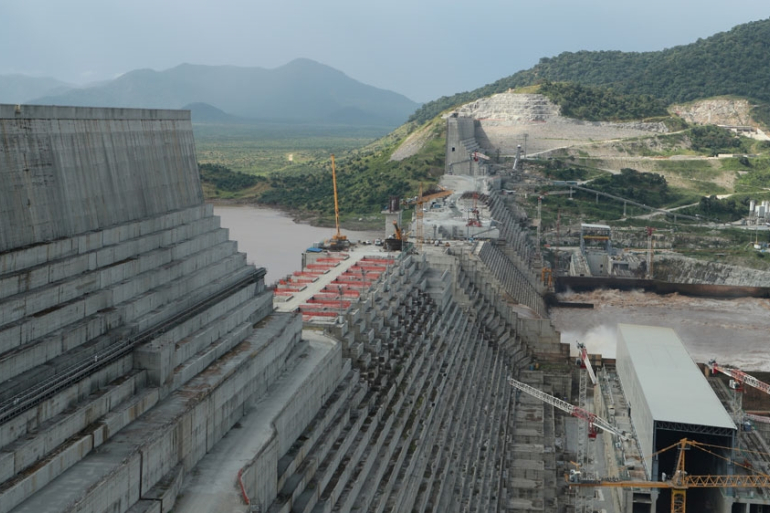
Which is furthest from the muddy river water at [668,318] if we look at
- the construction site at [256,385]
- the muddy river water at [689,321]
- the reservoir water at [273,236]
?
the construction site at [256,385]

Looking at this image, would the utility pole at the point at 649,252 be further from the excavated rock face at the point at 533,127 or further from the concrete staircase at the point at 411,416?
the concrete staircase at the point at 411,416

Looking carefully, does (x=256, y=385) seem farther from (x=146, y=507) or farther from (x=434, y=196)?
(x=434, y=196)

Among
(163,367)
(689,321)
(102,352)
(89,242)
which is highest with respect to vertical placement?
(89,242)

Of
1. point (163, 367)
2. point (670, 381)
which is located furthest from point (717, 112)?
point (163, 367)

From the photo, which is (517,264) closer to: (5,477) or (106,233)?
(106,233)

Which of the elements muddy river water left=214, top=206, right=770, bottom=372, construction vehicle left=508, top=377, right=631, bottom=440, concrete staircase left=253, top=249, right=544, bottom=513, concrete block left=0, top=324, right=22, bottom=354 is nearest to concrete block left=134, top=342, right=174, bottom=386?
concrete block left=0, top=324, right=22, bottom=354

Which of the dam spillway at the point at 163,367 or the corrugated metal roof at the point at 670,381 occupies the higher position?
the dam spillway at the point at 163,367
